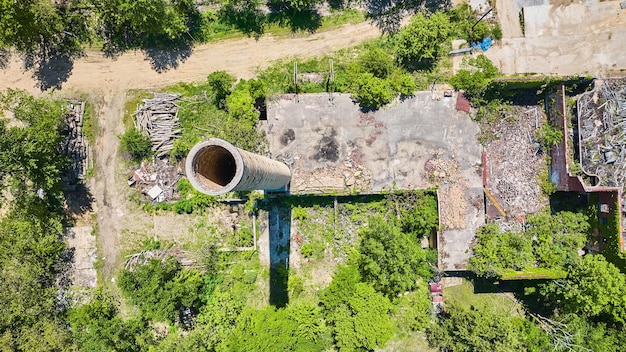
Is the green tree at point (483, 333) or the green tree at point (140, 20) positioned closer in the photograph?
the green tree at point (140, 20)

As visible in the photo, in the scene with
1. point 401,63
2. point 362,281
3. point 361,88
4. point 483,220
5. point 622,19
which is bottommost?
point 362,281

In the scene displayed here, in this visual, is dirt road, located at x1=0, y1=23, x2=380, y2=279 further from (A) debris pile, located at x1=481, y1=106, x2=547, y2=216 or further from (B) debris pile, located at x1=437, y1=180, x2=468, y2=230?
(B) debris pile, located at x1=437, y1=180, x2=468, y2=230

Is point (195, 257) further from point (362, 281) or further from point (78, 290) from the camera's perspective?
point (362, 281)

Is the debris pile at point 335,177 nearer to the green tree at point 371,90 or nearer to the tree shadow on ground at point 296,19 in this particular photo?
the green tree at point 371,90

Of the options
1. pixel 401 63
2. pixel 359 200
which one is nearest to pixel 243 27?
pixel 401 63

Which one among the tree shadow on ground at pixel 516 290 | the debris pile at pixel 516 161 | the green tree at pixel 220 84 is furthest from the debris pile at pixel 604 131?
the green tree at pixel 220 84

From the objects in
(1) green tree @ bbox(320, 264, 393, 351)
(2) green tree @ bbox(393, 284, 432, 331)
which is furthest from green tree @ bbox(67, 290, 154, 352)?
(2) green tree @ bbox(393, 284, 432, 331)
